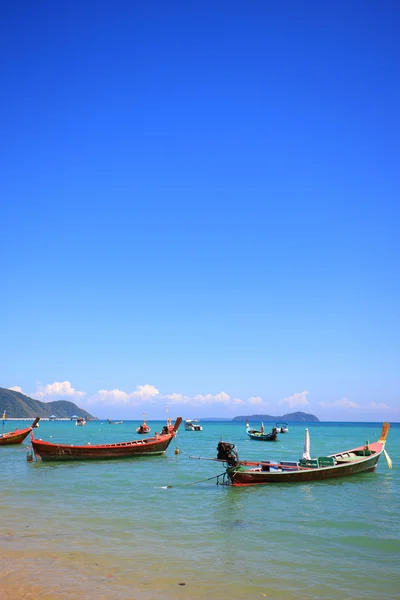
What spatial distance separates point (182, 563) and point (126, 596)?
2823 millimetres

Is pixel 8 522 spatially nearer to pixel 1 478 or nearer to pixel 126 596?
pixel 126 596

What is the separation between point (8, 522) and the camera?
1723 cm

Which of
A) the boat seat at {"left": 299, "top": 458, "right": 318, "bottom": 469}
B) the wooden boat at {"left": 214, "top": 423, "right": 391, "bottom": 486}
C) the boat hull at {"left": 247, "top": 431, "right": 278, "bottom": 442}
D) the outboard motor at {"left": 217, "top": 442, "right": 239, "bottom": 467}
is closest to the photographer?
the outboard motor at {"left": 217, "top": 442, "right": 239, "bottom": 467}

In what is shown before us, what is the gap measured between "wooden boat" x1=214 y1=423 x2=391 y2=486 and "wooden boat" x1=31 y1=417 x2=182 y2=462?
47.9 ft

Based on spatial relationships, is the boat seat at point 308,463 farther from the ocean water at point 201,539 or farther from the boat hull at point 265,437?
the boat hull at point 265,437

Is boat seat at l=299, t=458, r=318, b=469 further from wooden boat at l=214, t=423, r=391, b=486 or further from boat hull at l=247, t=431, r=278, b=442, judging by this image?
boat hull at l=247, t=431, r=278, b=442

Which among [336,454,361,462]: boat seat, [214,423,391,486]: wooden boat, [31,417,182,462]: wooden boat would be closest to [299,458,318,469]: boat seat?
[214,423,391,486]: wooden boat

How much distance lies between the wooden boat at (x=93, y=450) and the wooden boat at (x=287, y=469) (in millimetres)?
14599

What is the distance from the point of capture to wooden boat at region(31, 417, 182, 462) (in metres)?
37.0

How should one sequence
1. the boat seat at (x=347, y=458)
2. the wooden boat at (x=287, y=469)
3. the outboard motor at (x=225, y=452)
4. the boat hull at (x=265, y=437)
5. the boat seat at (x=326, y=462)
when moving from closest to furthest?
the outboard motor at (x=225, y=452)
the wooden boat at (x=287, y=469)
the boat seat at (x=326, y=462)
the boat seat at (x=347, y=458)
the boat hull at (x=265, y=437)

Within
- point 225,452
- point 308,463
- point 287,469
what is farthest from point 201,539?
point 308,463

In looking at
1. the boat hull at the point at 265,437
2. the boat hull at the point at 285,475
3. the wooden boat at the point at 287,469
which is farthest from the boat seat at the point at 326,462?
the boat hull at the point at 265,437

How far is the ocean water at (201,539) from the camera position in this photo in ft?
37.8

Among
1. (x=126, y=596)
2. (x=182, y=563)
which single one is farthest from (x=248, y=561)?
(x=126, y=596)
